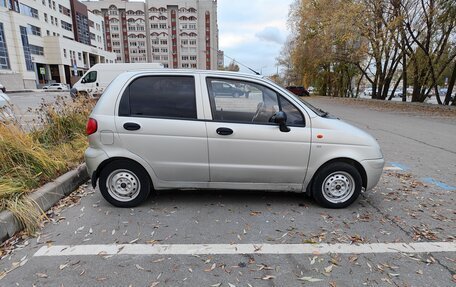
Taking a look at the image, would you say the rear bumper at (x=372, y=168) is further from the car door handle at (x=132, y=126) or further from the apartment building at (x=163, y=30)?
the apartment building at (x=163, y=30)

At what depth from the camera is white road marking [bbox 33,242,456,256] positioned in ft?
9.61

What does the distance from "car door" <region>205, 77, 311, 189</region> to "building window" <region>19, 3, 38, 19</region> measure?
187 feet

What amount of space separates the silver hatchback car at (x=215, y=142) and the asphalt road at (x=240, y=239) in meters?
0.33

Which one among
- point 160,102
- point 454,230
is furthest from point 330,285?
point 160,102

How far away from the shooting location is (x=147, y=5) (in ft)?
311

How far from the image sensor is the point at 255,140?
144 inches

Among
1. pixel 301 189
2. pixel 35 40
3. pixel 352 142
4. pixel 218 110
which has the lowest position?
pixel 301 189

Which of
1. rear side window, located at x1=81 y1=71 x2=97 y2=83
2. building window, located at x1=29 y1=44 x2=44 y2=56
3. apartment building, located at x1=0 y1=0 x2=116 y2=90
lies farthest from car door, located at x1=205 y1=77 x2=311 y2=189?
building window, located at x1=29 y1=44 x2=44 y2=56

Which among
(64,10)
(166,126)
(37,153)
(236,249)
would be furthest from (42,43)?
(236,249)

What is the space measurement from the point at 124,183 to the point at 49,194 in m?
1.04

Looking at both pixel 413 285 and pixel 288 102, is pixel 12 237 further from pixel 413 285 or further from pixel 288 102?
pixel 413 285

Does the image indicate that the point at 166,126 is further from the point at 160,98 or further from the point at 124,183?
the point at 124,183

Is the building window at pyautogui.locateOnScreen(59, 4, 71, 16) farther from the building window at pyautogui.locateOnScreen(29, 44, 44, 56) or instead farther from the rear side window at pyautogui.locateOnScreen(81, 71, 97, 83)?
the rear side window at pyautogui.locateOnScreen(81, 71, 97, 83)

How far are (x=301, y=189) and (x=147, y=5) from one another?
106 m
